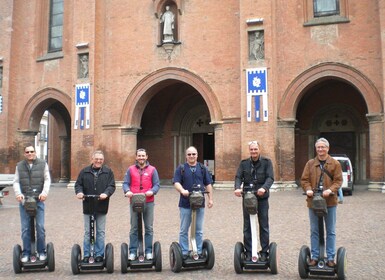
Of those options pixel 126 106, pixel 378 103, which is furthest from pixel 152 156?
pixel 378 103

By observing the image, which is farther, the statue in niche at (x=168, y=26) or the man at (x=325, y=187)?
the statue in niche at (x=168, y=26)

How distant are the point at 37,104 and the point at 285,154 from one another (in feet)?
44.1

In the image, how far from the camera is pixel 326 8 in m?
19.4

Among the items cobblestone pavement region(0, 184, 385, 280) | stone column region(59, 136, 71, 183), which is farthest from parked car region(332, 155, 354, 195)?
stone column region(59, 136, 71, 183)

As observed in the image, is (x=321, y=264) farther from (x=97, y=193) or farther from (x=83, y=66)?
(x=83, y=66)

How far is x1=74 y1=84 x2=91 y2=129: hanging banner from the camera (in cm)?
2192

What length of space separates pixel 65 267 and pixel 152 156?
18971mm

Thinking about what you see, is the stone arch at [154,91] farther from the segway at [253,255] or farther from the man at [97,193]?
the segway at [253,255]

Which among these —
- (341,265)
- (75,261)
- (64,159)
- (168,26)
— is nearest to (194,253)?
(75,261)

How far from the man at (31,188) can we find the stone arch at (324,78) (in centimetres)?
1407

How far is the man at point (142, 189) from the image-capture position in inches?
246

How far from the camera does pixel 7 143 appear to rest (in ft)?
79.9

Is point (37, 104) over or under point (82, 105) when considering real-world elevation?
over

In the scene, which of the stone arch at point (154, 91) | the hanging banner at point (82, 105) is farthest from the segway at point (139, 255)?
the hanging banner at point (82, 105)
